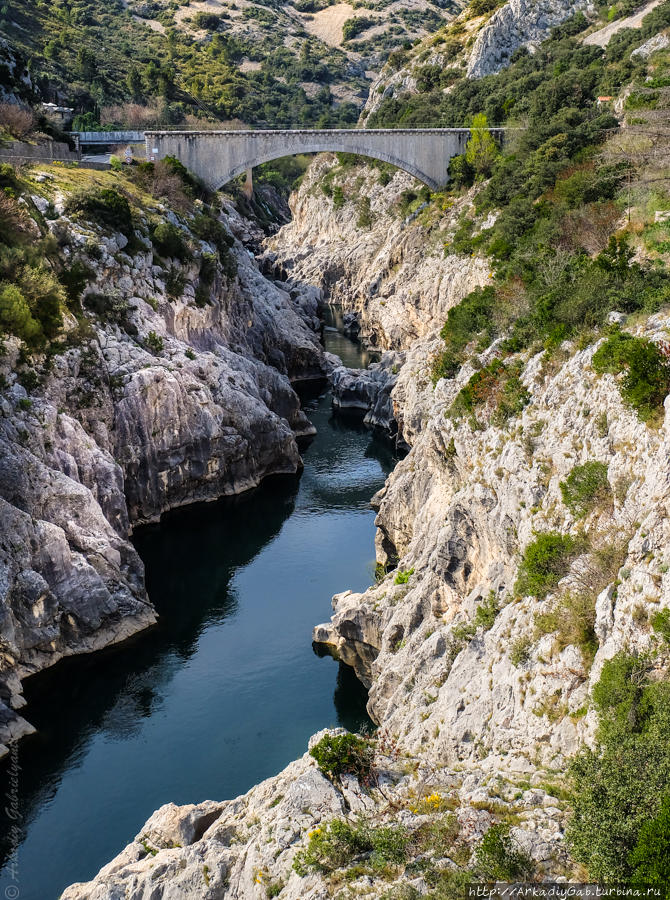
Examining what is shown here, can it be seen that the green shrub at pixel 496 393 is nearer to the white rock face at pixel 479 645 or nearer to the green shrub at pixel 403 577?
the white rock face at pixel 479 645

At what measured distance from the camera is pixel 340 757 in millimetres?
16531

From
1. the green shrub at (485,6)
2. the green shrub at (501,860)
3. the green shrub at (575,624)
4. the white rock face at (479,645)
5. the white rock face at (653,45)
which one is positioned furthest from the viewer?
the green shrub at (485,6)

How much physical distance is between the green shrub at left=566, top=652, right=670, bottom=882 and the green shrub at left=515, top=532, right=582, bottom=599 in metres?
3.98

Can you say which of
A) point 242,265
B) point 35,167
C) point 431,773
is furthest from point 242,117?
point 431,773

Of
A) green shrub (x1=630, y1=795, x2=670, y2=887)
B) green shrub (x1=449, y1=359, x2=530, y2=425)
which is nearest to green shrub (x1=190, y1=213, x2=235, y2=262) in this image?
green shrub (x1=449, y1=359, x2=530, y2=425)

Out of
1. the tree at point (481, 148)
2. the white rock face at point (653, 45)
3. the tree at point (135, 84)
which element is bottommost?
the tree at point (481, 148)

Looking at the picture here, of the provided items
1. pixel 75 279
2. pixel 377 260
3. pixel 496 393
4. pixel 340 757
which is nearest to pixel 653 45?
pixel 377 260

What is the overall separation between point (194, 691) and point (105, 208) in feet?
95.4

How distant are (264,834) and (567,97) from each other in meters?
56.4

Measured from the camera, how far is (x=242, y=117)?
12419 centimetres

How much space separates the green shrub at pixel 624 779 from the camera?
453 inches

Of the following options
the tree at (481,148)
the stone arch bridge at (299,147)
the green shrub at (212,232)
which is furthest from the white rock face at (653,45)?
the green shrub at (212,232)

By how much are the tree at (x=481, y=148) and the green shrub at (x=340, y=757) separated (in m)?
57.7

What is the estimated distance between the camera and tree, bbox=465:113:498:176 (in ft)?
213
